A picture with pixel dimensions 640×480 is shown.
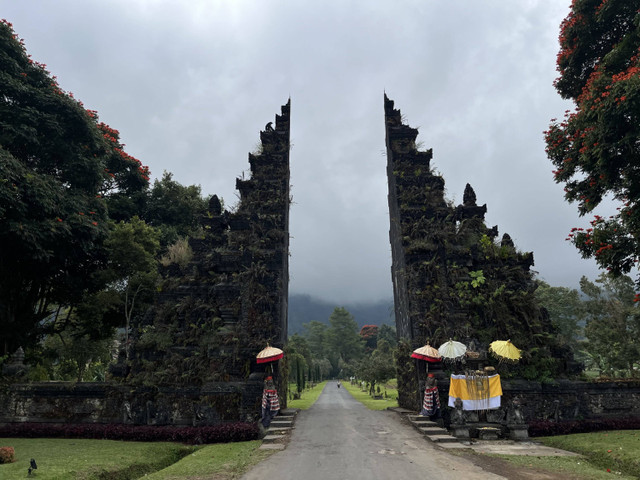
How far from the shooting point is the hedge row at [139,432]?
1196 centimetres

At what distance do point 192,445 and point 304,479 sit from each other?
6.27 metres

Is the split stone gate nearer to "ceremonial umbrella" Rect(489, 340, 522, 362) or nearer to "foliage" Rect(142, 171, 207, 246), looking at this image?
"ceremonial umbrella" Rect(489, 340, 522, 362)

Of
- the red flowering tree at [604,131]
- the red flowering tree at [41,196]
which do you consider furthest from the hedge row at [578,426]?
the red flowering tree at [41,196]

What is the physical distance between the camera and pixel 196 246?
61.8 ft

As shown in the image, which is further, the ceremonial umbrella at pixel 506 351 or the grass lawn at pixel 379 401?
the grass lawn at pixel 379 401

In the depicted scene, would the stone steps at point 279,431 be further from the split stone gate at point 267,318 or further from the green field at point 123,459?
the split stone gate at point 267,318

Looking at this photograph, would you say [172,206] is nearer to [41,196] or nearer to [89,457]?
[41,196]

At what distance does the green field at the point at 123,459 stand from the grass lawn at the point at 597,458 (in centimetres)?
685

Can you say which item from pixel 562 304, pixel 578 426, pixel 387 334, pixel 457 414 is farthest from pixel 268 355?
pixel 387 334

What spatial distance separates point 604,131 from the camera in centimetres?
905

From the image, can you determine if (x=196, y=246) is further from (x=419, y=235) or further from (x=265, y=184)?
(x=419, y=235)

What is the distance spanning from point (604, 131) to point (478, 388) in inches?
332

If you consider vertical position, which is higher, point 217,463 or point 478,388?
point 478,388

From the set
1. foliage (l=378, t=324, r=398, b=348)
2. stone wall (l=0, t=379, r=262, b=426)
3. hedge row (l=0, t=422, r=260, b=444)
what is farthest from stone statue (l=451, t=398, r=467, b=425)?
foliage (l=378, t=324, r=398, b=348)
